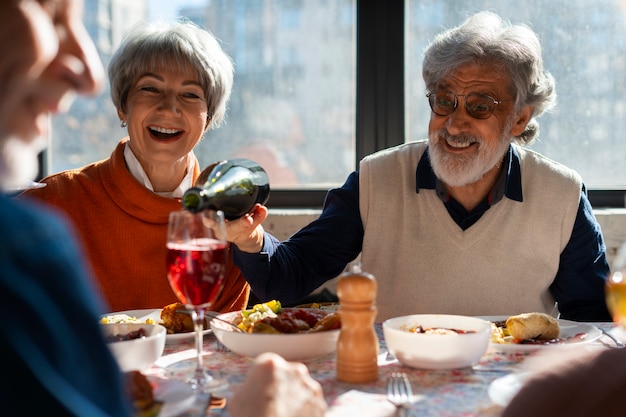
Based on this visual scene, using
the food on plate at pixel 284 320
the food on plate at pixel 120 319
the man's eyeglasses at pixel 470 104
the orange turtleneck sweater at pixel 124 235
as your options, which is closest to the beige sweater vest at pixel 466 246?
the man's eyeglasses at pixel 470 104

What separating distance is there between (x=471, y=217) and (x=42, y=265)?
1.79 metres

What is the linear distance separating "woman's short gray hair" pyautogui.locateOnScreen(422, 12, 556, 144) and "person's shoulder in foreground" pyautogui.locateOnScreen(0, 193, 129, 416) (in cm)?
178

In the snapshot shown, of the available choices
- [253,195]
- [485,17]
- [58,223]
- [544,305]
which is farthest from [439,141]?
[58,223]

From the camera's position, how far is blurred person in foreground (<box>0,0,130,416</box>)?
525 mm

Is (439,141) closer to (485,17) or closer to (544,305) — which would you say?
(485,17)

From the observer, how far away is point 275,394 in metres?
0.90

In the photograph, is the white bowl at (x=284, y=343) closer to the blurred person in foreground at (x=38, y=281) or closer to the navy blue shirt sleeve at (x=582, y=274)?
the blurred person in foreground at (x=38, y=281)

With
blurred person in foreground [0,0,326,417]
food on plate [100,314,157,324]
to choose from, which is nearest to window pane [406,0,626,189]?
food on plate [100,314,157,324]

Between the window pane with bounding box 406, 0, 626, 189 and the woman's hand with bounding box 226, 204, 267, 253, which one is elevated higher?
the window pane with bounding box 406, 0, 626, 189

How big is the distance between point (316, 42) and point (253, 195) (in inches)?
78.5

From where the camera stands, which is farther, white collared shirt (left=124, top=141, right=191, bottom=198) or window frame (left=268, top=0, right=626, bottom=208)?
window frame (left=268, top=0, right=626, bottom=208)

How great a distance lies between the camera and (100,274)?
7.27 feet

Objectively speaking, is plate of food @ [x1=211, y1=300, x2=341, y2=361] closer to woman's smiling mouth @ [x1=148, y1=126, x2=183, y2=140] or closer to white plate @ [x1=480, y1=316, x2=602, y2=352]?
white plate @ [x1=480, y1=316, x2=602, y2=352]

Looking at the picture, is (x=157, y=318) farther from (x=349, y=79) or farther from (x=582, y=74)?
(x=582, y=74)
